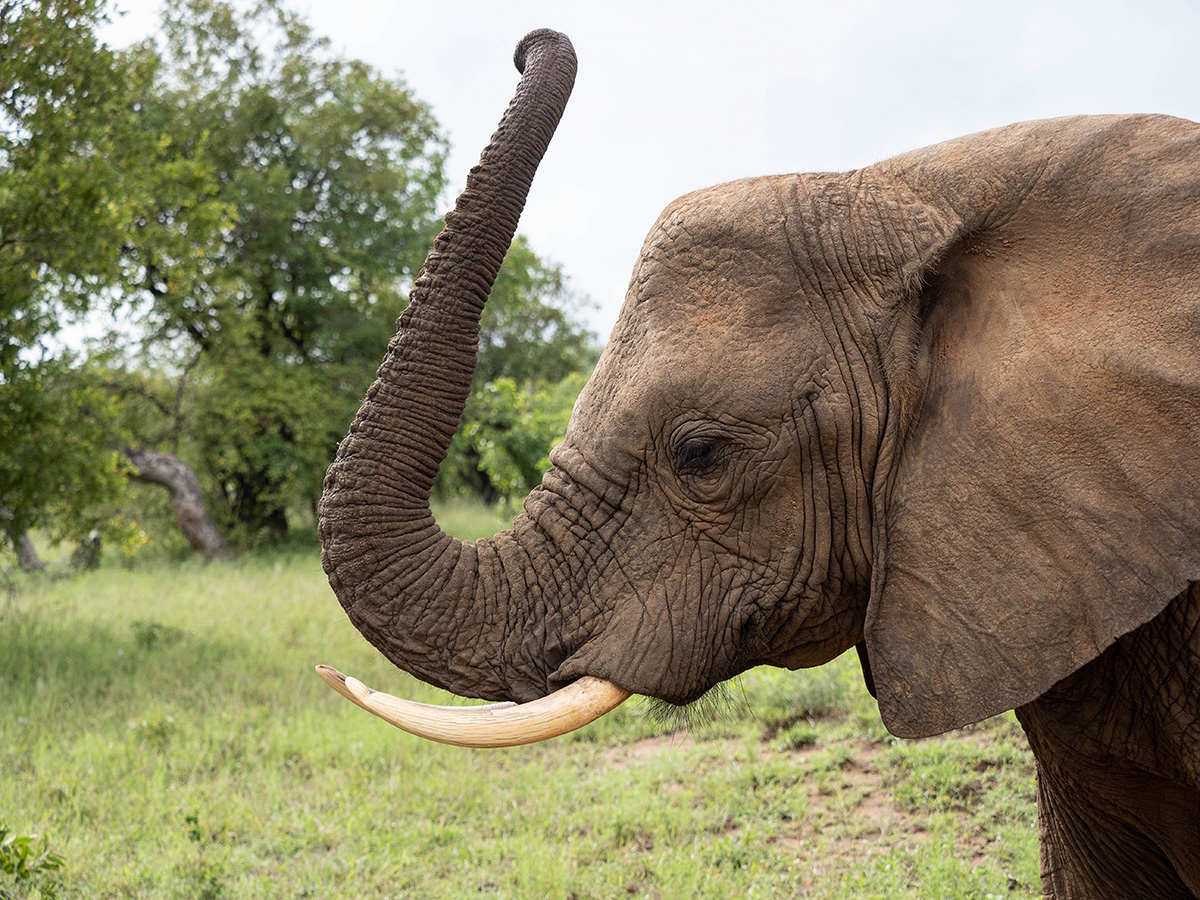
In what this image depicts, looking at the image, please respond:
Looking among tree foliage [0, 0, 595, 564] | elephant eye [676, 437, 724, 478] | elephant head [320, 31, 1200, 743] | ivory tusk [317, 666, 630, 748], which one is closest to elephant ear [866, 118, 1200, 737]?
elephant head [320, 31, 1200, 743]

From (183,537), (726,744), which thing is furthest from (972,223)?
(183,537)

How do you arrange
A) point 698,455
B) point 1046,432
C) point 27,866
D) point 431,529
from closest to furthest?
point 1046,432 < point 698,455 < point 431,529 < point 27,866

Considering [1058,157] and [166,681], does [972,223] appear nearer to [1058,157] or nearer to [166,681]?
[1058,157]

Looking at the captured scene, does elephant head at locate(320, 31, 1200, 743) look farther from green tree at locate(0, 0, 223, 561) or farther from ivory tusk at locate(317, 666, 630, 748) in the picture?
green tree at locate(0, 0, 223, 561)

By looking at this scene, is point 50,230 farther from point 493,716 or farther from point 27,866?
point 493,716

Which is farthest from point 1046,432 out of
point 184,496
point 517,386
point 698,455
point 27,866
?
point 517,386

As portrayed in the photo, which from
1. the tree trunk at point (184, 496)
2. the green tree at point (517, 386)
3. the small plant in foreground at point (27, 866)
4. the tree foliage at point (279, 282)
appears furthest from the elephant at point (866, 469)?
the tree trunk at point (184, 496)

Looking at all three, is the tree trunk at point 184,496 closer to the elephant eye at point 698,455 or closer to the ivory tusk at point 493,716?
the ivory tusk at point 493,716

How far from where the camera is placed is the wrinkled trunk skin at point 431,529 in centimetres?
233

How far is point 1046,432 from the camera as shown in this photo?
6.54ft

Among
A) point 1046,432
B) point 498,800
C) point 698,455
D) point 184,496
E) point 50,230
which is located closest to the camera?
point 1046,432

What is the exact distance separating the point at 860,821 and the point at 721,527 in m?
3.08

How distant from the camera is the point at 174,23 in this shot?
19.5 metres

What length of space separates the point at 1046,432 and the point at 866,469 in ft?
1.28
